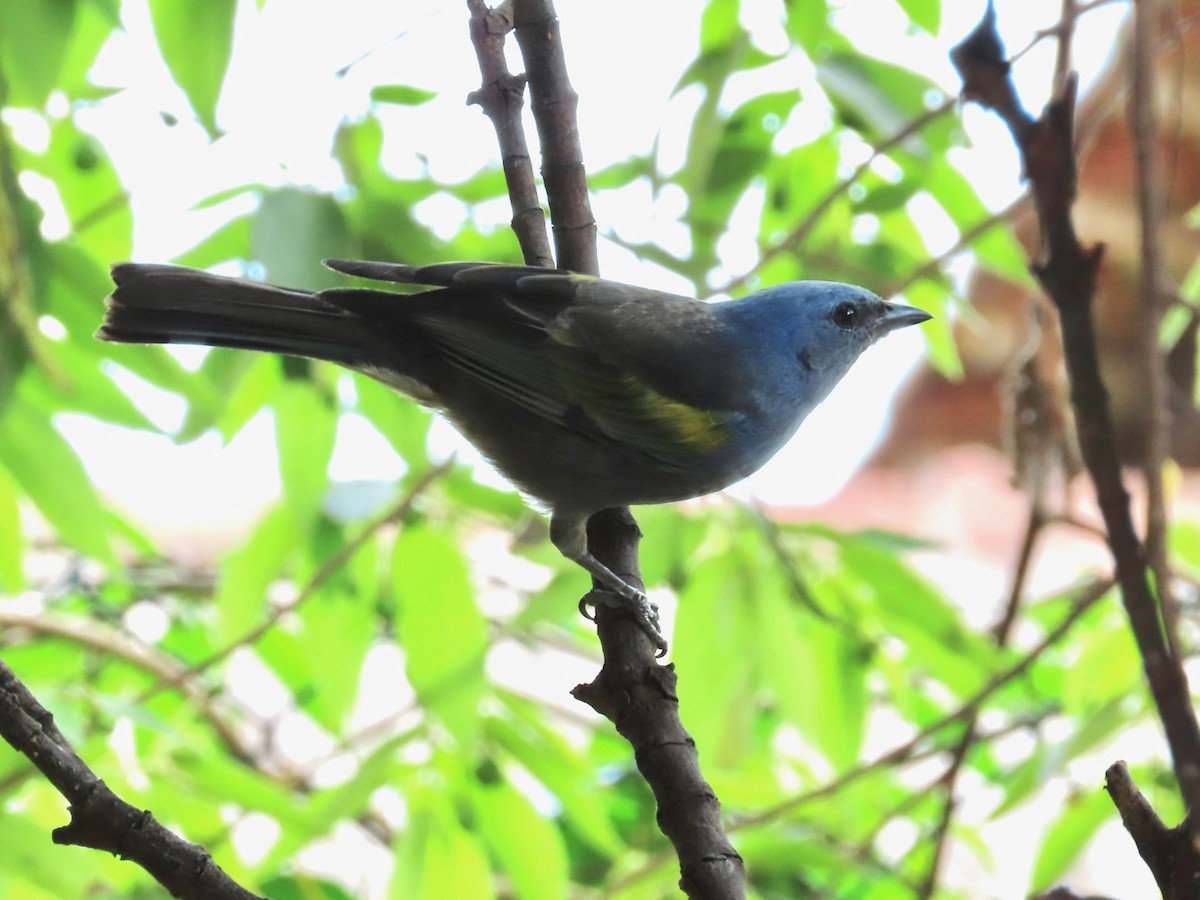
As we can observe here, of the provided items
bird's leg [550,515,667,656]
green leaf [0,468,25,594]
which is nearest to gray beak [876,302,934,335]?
bird's leg [550,515,667,656]

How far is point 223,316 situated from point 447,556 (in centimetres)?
81

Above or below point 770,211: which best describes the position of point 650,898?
below

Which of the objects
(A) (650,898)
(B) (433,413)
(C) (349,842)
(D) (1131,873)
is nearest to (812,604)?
(A) (650,898)

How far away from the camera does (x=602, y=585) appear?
2553mm

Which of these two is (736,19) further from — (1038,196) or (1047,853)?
(1047,853)

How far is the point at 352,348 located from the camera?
279 cm

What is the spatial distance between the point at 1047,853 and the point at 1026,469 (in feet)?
2.94

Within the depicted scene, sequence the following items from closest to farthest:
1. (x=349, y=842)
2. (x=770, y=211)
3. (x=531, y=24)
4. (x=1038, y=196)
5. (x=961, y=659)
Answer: (x=1038, y=196), (x=531, y=24), (x=961, y=659), (x=770, y=211), (x=349, y=842)

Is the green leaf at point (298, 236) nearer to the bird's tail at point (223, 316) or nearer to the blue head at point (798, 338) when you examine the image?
the bird's tail at point (223, 316)

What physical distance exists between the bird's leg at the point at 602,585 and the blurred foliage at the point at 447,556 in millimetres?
124

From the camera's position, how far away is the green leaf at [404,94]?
318 centimetres

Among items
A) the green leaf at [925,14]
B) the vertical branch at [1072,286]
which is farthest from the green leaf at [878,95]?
the vertical branch at [1072,286]

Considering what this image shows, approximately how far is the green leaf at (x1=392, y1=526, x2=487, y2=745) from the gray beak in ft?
3.91

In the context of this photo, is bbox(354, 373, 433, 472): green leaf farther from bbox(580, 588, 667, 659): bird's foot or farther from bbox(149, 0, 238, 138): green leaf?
bbox(580, 588, 667, 659): bird's foot
